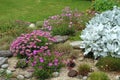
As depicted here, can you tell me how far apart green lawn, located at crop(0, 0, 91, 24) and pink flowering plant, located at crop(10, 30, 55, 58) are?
186 inches

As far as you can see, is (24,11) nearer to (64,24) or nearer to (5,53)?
(64,24)

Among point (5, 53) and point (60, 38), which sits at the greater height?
point (60, 38)

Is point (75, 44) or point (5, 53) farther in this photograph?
point (75, 44)

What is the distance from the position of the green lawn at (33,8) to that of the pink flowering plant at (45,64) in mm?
5685

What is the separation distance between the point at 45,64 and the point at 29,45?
3.74ft

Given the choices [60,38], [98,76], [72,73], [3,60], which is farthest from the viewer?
[60,38]

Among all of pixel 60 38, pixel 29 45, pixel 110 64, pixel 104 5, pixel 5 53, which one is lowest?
pixel 110 64

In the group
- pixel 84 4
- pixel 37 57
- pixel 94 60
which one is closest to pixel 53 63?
pixel 37 57

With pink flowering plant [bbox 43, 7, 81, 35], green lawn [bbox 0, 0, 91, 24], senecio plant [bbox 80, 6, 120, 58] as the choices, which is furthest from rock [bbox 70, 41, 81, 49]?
green lawn [bbox 0, 0, 91, 24]

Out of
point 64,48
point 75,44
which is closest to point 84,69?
point 64,48

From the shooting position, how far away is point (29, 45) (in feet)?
32.7

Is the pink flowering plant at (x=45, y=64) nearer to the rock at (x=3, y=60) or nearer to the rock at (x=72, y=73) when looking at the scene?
the rock at (x=72, y=73)

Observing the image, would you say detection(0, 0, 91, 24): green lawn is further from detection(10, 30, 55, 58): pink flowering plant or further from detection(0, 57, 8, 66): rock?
detection(0, 57, 8, 66): rock

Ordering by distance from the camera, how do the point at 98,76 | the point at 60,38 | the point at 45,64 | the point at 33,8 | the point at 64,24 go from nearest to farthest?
1. the point at 98,76
2. the point at 45,64
3. the point at 60,38
4. the point at 64,24
5. the point at 33,8
